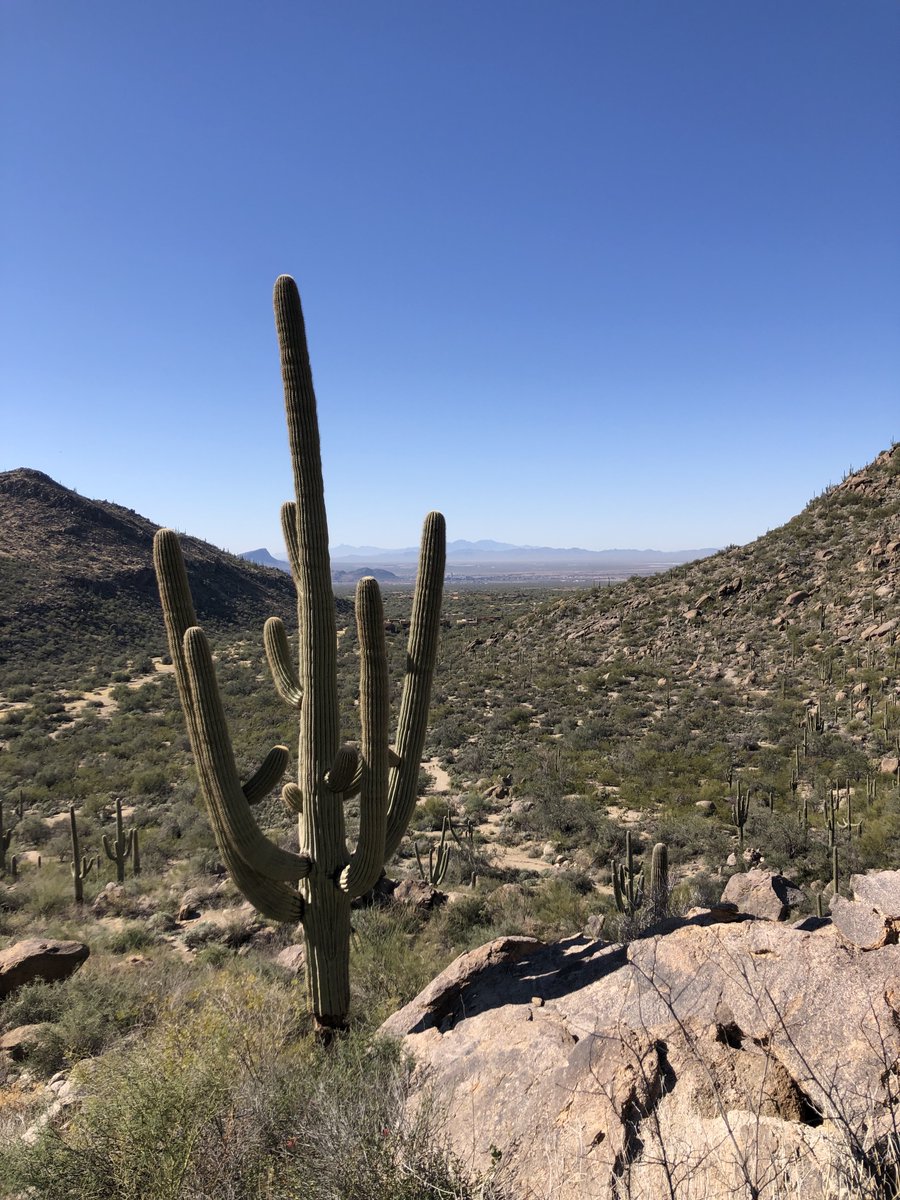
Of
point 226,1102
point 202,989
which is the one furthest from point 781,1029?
point 202,989

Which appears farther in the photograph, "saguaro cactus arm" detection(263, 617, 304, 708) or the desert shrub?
"saguaro cactus arm" detection(263, 617, 304, 708)

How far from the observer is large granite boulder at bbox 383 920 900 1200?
3.21 metres

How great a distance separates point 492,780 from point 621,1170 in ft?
44.1

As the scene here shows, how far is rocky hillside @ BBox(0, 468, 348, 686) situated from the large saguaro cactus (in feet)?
109

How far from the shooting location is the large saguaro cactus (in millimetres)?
5359

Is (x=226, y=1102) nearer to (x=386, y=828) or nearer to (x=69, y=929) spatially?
(x=386, y=828)

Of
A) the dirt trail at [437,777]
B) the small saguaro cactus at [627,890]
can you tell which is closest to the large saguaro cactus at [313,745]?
the small saguaro cactus at [627,890]

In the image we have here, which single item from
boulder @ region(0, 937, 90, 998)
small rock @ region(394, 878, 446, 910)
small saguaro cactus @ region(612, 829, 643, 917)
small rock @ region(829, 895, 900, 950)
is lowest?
small rock @ region(394, 878, 446, 910)

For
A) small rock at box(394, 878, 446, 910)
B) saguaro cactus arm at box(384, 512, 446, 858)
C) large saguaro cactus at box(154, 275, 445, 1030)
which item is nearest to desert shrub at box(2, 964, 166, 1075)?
large saguaro cactus at box(154, 275, 445, 1030)

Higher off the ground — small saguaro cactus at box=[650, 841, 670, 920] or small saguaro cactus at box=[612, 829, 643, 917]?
small saguaro cactus at box=[650, 841, 670, 920]

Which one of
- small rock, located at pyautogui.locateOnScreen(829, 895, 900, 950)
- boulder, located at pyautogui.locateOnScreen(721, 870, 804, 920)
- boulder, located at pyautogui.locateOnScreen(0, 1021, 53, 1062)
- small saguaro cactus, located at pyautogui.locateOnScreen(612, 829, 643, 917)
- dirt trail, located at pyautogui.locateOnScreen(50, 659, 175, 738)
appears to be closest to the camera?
small rock, located at pyautogui.locateOnScreen(829, 895, 900, 950)

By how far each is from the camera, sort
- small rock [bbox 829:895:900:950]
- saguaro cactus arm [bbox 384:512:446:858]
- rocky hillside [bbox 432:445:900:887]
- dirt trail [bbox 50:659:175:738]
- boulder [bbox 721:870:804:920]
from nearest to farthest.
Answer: small rock [bbox 829:895:900:950]
saguaro cactus arm [bbox 384:512:446:858]
boulder [bbox 721:870:804:920]
rocky hillside [bbox 432:445:900:887]
dirt trail [bbox 50:659:175:738]

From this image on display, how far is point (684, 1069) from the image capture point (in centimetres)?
388

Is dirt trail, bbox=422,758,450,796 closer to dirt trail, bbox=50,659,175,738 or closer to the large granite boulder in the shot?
the large granite boulder
